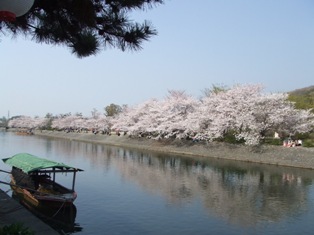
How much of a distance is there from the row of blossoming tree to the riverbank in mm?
832

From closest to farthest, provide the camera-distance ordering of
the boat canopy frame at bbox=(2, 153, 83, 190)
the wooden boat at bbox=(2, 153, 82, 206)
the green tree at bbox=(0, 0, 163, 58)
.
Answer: the green tree at bbox=(0, 0, 163, 58), the wooden boat at bbox=(2, 153, 82, 206), the boat canopy frame at bbox=(2, 153, 83, 190)

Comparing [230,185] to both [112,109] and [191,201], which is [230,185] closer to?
[191,201]

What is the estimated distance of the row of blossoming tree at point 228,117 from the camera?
31.8 meters

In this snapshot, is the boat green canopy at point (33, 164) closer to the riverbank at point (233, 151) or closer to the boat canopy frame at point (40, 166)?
the boat canopy frame at point (40, 166)

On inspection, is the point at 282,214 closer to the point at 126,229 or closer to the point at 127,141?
the point at 126,229

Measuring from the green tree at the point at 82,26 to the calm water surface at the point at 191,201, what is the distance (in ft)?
23.7

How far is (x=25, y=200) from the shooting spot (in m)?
14.0

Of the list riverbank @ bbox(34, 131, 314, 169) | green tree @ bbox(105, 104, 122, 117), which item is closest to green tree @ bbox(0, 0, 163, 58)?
riverbank @ bbox(34, 131, 314, 169)

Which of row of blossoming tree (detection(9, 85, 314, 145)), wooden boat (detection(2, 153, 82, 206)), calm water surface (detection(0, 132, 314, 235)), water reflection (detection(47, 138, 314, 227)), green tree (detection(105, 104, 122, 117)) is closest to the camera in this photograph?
calm water surface (detection(0, 132, 314, 235))

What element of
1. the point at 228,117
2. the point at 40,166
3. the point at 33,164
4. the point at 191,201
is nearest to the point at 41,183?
the point at 33,164

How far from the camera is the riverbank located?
89.6 feet

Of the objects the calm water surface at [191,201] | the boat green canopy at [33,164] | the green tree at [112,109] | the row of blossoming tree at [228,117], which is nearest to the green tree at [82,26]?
the calm water surface at [191,201]

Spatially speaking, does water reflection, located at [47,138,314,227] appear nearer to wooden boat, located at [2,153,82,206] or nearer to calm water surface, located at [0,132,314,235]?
calm water surface, located at [0,132,314,235]

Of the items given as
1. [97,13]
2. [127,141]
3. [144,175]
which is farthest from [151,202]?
[127,141]
